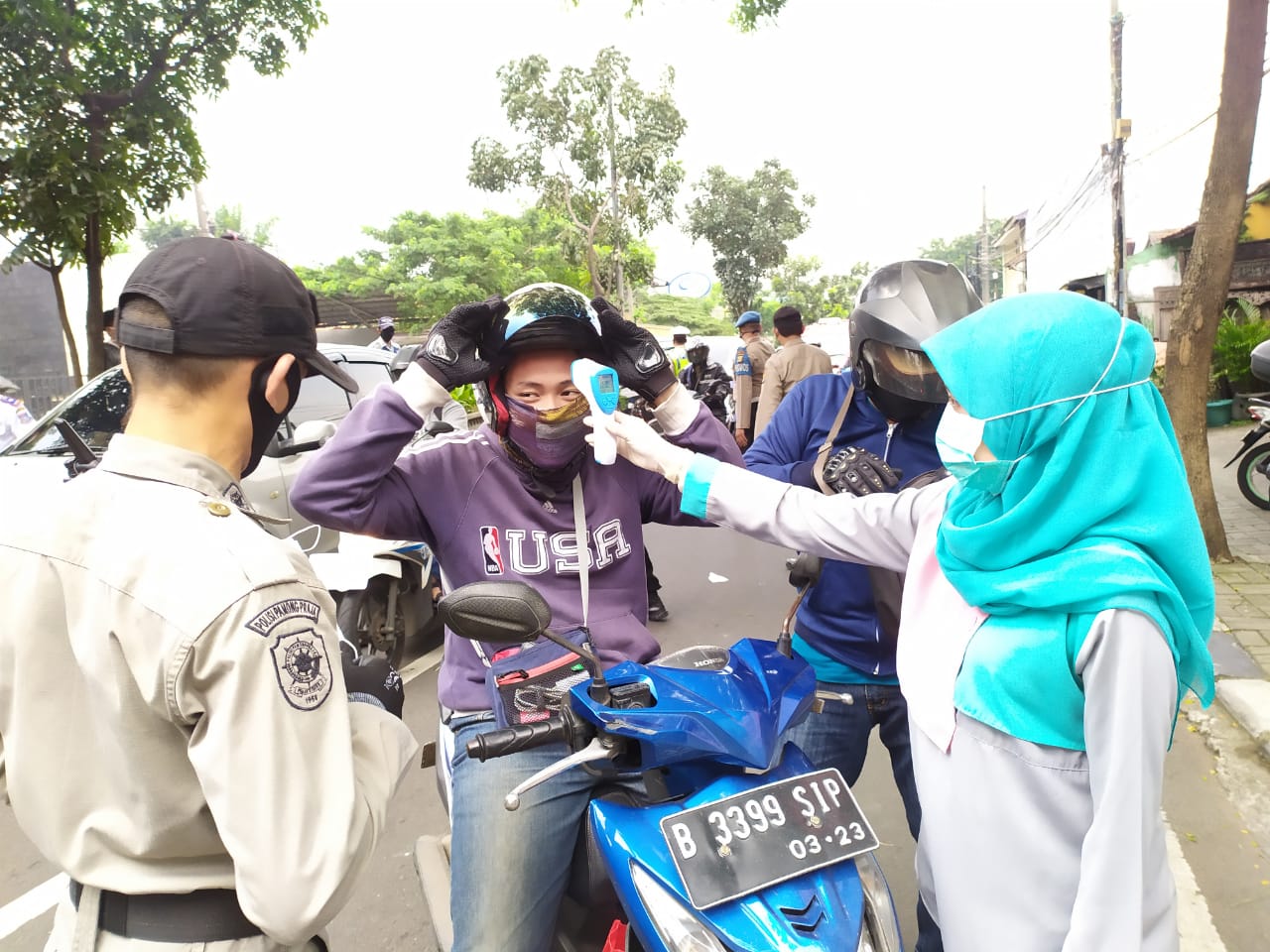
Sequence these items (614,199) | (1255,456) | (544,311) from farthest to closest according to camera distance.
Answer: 1. (614,199)
2. (1255,456)
3. (544,311)

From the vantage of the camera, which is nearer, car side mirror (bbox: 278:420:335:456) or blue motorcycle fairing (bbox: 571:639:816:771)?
blue motorcycle fairing (bbox: 571:639:816:771)

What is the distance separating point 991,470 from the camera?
4.80 feet

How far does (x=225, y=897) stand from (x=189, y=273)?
0.89 m

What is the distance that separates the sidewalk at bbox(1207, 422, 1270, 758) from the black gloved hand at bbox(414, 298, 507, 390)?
2686 millimetres

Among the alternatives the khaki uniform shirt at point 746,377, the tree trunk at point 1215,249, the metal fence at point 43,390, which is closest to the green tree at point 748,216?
the metal fence at point 43,390

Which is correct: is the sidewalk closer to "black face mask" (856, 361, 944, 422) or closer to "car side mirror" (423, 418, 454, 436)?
"black face mask" (856, 361, 944, 422)

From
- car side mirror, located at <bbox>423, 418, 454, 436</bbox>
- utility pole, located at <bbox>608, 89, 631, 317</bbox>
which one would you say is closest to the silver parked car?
car side mirror, located at <bbox>423, 418, 454, 436</bbox>

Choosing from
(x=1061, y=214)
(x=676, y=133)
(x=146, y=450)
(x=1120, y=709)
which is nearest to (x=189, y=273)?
(x=146, y=450)

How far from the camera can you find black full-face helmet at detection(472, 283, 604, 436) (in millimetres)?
2082

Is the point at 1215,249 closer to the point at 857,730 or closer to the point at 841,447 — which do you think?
the point at 841,447

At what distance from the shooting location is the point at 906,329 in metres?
2.26

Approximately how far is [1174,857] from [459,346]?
302cm

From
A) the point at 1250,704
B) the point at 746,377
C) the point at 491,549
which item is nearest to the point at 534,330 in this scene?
the point at 491,549

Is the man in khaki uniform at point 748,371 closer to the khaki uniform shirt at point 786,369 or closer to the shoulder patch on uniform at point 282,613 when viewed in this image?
the khaki uniform shirt at point 786,369
